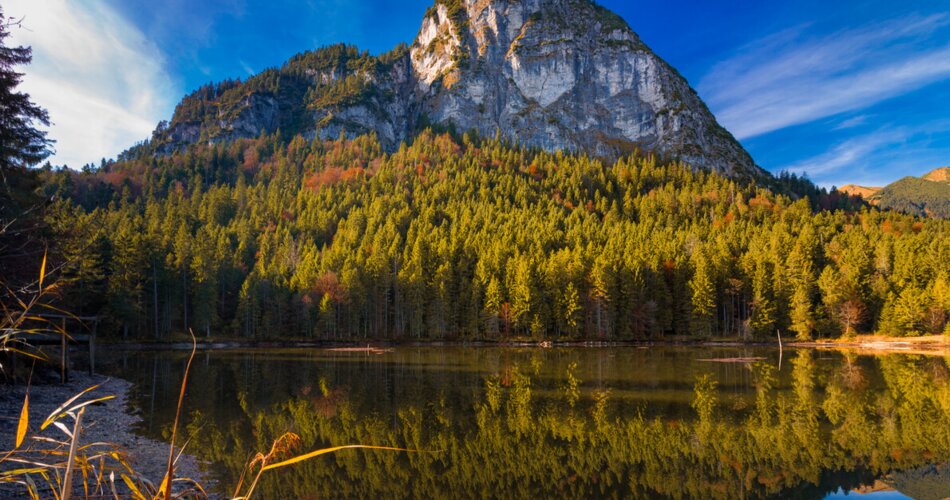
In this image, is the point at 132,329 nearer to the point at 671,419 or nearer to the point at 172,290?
the point at 172,290

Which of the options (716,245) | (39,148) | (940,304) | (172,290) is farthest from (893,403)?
(172,290)

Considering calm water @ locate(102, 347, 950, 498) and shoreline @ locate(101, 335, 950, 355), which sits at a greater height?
calm water @ locate(102, 347, 950, 498)

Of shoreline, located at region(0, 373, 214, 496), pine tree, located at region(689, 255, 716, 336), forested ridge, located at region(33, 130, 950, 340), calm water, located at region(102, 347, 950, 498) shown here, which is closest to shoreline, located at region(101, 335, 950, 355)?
pine tree, located at region(689, 255, 716, 336)

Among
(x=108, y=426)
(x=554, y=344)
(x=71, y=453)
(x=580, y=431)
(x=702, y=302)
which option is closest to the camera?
(x=71, y=453)

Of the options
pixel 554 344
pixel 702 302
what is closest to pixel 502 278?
pixel 554 344

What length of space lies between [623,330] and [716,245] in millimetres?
31889

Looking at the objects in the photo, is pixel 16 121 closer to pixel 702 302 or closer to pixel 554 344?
pixel 554 344

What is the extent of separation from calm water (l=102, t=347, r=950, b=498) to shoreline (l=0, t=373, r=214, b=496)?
94 centimetres

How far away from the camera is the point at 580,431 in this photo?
21109 millimetres

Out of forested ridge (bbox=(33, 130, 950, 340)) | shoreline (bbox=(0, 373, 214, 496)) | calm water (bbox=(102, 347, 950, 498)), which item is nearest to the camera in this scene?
shoreline (bbox=(0, 373, 214, 496))

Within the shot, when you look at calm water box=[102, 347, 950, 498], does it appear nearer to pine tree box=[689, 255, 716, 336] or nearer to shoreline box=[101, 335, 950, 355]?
shoreline box=[101, 335, 950, 355]

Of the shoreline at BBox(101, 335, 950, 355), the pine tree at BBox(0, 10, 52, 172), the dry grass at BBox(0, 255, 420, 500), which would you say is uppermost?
the pine tree at BBox(0, 10, 52, 172)

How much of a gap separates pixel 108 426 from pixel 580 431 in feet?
62.6

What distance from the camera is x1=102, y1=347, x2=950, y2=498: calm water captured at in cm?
1569
